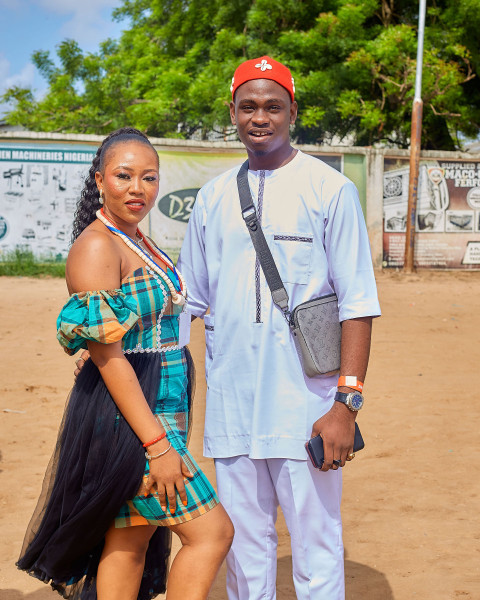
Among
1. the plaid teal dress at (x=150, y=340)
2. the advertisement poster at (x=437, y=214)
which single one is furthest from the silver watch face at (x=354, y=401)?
the advertisement poster at (x=437, y=214)

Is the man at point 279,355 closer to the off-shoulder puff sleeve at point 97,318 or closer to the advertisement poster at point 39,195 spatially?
the off-shoulder puff sleeve at point 97,318

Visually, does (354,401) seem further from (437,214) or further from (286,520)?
(437,214)

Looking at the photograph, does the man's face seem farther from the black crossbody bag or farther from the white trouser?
the white trouser

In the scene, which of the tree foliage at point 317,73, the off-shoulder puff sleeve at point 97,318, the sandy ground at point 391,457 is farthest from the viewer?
the tree foliage at point 317,73

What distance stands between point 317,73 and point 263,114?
50.3 feet

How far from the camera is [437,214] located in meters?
14.5

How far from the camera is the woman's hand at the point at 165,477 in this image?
1.97 meters

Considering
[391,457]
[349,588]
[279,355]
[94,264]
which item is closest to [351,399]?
[279,355]

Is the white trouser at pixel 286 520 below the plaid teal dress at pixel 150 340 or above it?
below

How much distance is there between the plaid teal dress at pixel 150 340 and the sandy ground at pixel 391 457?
138 cm

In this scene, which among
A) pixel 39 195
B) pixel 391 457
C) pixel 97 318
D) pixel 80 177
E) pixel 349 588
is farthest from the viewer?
pixel 39 195

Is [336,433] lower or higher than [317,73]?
lower

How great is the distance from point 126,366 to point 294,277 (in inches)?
25.1

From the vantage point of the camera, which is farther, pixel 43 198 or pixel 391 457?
pixel 43 198
